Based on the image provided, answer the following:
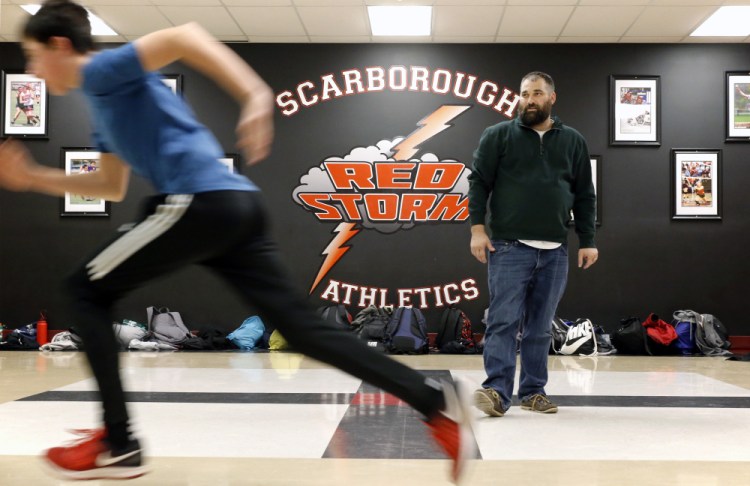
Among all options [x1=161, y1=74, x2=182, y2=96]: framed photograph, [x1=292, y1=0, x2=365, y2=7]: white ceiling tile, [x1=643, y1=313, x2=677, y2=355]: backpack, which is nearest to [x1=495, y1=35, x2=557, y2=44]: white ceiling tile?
[x1=292, y1=0, x2=365, y2=7]: white ceiling tile

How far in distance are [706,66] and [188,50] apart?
726cm

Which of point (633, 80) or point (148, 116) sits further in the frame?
point (633, 80)

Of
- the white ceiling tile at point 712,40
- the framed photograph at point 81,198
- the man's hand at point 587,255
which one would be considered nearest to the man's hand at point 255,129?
the man's hand at point 587,255

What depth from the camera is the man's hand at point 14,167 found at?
1.80m

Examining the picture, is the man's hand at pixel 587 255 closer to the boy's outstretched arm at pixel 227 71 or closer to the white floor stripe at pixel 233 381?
the white floor stripe at pixel 233 381

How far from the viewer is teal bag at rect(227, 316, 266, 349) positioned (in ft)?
23.3

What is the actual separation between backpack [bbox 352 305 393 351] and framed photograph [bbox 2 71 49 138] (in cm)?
389

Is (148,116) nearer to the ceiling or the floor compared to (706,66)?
nearer to the floor

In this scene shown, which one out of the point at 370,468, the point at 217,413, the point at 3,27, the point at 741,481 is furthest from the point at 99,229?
the point at 741,481

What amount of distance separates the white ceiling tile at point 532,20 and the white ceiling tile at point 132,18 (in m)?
3.31

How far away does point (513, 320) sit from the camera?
3.14 m

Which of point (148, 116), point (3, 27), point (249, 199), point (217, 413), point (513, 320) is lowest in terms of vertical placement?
point (217, 413)

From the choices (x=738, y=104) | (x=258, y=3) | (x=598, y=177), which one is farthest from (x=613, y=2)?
(x=258, y=3)

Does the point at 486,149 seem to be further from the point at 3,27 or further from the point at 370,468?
the point at 3,27
